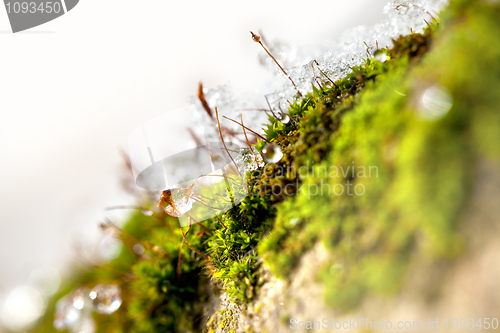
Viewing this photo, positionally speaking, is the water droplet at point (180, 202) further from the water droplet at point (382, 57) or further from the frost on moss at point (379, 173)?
the water droplet at point (382, 57)

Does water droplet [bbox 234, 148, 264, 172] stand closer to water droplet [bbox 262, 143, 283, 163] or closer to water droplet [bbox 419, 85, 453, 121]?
water droplet [bbox 262, 143, 283, 163]

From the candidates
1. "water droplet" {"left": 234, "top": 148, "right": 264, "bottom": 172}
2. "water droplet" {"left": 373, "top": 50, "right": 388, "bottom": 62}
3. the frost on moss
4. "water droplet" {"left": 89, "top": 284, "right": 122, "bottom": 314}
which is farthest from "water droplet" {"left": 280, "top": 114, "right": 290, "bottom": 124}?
"water droplet" {"left": 89, "top": 284, "right": 122, "bottom": 314}

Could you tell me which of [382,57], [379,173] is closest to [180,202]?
[379,173]

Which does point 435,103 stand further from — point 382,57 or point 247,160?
point 247,160

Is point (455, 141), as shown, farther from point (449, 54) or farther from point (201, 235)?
point (201, 235)

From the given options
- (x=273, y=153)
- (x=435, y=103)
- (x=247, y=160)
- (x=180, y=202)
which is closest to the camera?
(x=435, y=103)

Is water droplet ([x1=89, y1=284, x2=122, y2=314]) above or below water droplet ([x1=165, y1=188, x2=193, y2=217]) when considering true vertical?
below

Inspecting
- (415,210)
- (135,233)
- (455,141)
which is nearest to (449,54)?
(455,141)
